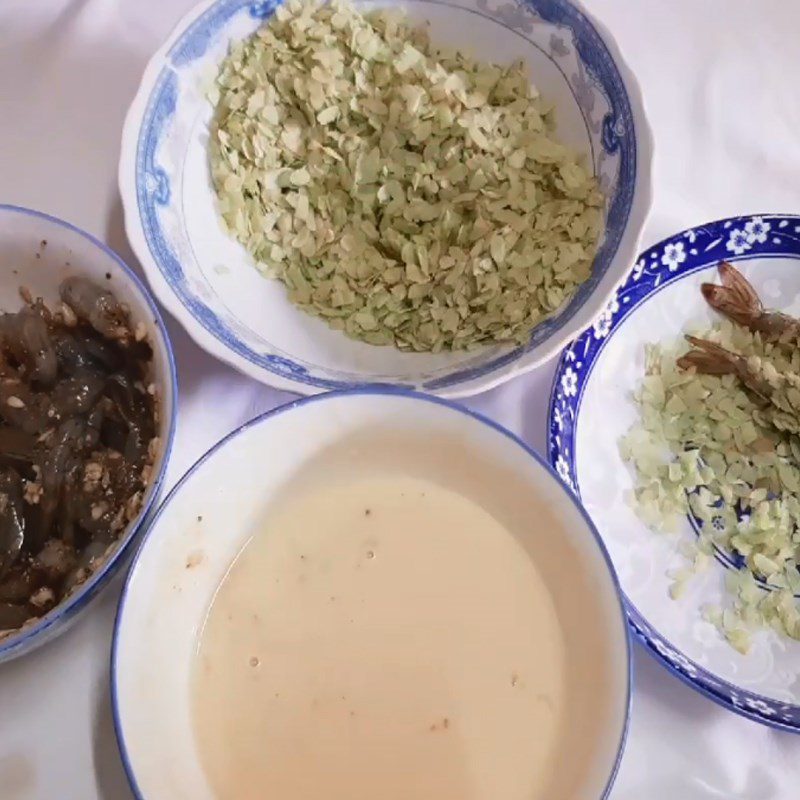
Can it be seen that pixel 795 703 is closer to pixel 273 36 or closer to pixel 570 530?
pixel 570 530

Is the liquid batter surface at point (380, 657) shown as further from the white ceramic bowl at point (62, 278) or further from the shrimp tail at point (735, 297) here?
the shrimp tail at point (735, 297)

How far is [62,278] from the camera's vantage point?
0.75 m

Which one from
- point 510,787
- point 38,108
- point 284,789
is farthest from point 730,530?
point 38,108

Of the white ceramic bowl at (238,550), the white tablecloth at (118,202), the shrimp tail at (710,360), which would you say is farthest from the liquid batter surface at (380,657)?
the shrimp tail at (710,360)

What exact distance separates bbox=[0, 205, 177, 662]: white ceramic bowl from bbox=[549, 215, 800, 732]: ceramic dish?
0.32 metres

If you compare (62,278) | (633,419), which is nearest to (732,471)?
(633,419)

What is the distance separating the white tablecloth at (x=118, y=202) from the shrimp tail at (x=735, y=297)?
3.0 inches

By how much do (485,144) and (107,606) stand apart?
0.52 metres

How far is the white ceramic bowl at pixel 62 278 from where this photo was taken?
2.02 ft

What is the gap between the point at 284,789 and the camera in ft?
2.08

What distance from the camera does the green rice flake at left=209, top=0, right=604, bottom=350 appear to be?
0.79 m

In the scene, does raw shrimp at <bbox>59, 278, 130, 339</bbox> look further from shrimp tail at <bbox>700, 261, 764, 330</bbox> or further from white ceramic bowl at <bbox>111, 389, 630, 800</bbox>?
shrimp tail at <bbox>700, 261, 764, 330</bbox>

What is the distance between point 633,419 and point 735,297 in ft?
0.53

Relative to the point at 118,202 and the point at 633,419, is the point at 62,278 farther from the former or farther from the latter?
the point at 633,419
